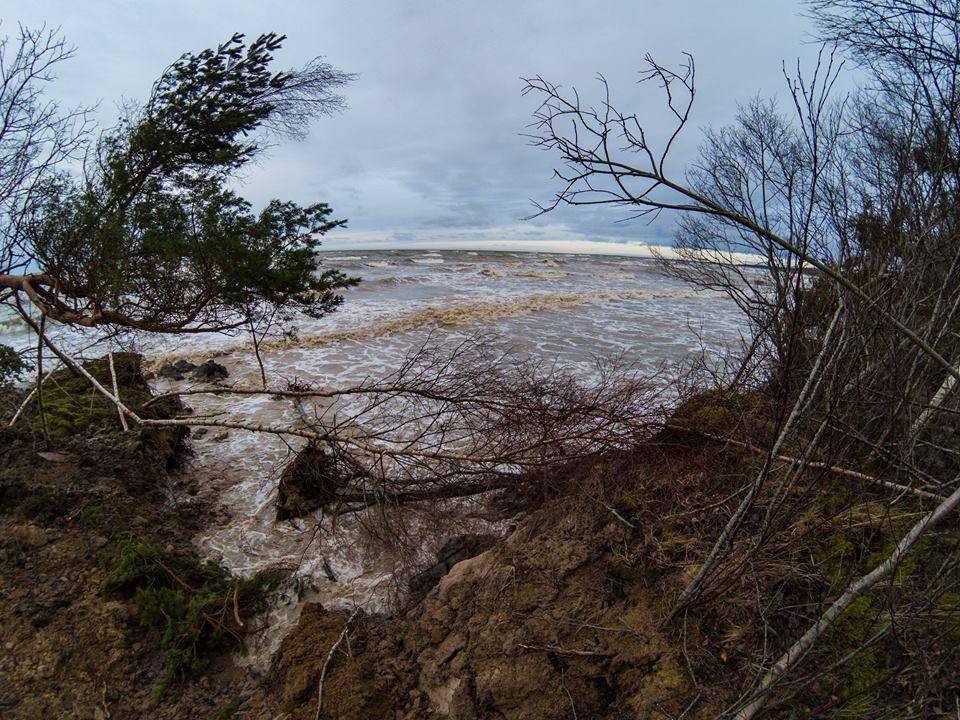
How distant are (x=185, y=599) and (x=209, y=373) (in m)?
8.55

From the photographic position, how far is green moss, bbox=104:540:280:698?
3989 mm

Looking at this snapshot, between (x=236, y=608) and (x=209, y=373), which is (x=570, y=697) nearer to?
(x=236, y=608)

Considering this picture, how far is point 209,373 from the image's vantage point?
11852 mm

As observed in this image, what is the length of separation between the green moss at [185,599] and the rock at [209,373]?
7562 mm

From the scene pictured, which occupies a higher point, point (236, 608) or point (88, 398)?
point (88, 398)

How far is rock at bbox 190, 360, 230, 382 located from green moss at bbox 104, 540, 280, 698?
298 inches

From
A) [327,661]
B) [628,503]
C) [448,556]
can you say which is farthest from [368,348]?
[327,661]

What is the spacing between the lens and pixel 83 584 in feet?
14.8

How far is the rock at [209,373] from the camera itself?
11.7 metres

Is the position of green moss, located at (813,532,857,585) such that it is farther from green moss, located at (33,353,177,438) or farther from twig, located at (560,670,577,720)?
green moss, located at (33,353,177,438)

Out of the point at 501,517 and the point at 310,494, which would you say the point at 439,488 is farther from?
the point at 310,494

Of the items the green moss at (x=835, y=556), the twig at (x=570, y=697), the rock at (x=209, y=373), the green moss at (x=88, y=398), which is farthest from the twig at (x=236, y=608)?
the rock at (x=209, y=373)

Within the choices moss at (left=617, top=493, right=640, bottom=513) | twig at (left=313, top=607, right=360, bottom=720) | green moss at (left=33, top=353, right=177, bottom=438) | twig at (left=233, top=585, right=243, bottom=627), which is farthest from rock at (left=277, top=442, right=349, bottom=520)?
moss at (left=617, top=493, right=640, bottom=513)

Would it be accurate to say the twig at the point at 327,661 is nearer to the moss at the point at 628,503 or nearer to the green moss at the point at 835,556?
the moss at the point at 628,503
